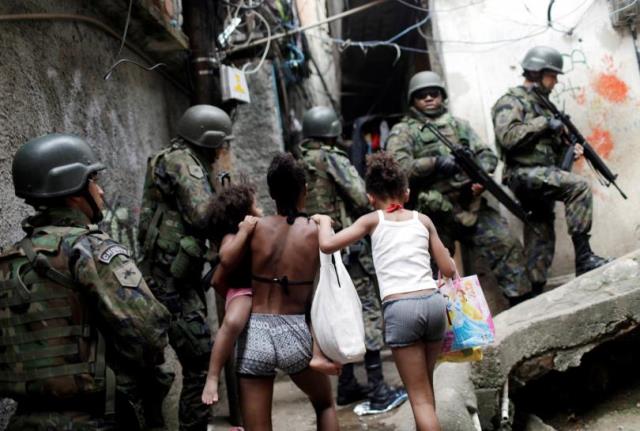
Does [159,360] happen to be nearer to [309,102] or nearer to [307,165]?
[307,165]

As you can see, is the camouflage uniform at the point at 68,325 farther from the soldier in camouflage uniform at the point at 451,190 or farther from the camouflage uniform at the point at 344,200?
the soldier in camouflage uniform at the point at 451,190

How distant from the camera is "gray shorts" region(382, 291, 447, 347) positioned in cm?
287

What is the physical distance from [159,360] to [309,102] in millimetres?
7498

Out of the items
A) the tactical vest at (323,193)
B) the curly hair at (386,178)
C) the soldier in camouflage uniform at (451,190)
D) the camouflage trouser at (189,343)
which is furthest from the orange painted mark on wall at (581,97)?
the camouflage trouser at (189,343)

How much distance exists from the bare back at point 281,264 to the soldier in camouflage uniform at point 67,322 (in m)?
0.66

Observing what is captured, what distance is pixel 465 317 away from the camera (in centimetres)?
307

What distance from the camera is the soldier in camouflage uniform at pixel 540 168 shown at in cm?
497

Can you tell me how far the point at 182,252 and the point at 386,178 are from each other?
1.44 m

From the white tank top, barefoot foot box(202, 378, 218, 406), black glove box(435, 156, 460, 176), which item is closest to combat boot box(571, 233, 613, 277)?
black glove box(435, 156, 460, 176)

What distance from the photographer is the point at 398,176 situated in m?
3.07

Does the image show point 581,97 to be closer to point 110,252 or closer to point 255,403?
point 255,403

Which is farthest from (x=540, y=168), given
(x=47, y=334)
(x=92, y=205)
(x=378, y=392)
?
(x=47, y=334)

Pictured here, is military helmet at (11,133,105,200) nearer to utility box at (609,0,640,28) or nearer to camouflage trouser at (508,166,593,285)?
camouflage trouser at (508,166,593,285)

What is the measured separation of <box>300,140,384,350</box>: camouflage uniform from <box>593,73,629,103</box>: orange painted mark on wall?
286 centimetres
